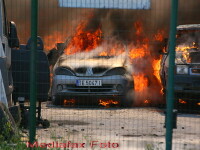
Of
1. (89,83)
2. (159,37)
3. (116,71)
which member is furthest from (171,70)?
(159,37)

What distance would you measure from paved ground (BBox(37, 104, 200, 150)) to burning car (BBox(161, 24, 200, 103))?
54 centimetres

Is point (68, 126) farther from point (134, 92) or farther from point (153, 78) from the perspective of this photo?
point (153, 78)

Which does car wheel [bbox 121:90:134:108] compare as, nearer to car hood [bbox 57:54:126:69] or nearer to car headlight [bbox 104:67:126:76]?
car headlight [bbox 104:67:126:76]

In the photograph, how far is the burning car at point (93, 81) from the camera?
44.4 ft

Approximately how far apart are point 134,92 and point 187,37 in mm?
1845

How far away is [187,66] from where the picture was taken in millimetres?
12789

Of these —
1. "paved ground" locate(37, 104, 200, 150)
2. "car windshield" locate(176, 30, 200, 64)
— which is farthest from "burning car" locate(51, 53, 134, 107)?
"car windshield" locate(176, 30, 200, 64)

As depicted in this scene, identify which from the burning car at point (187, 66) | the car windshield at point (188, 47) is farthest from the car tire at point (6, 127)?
the car windshield at point (188, 47)

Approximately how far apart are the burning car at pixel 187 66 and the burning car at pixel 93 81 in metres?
0.95

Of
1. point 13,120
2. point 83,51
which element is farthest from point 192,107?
point 13,120

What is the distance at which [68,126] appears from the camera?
10836 mm

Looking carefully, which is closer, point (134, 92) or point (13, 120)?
point (13, 120)

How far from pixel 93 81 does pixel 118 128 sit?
305 cm

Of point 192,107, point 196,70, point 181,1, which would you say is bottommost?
point 192,107
